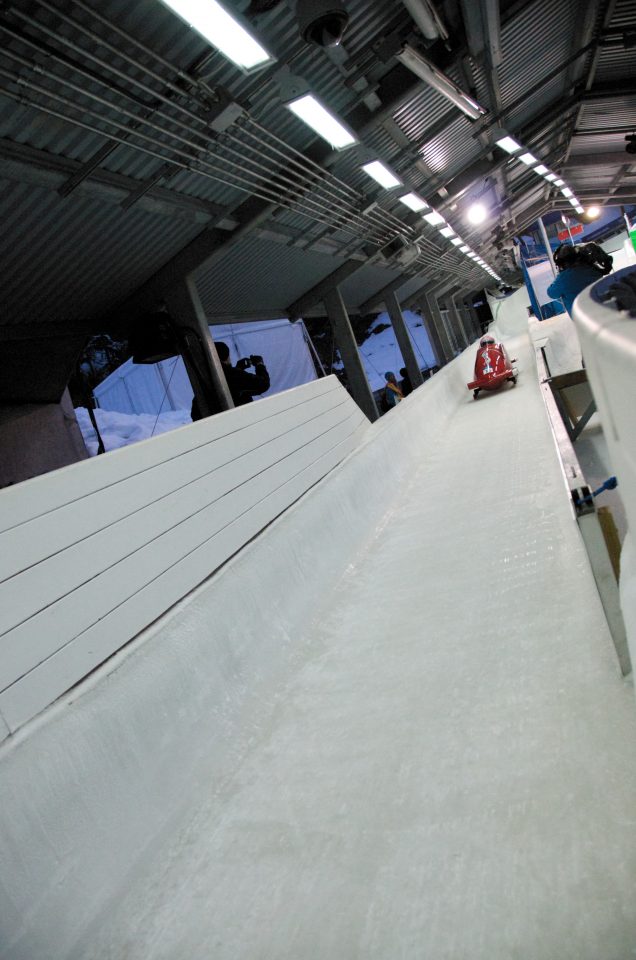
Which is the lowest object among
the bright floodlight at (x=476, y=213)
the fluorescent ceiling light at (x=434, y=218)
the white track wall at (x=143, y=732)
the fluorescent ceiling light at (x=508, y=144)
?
the white track wall at (x=143, y=732)

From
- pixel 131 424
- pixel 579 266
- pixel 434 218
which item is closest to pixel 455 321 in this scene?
pixel 434 218

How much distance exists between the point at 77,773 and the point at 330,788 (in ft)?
2.13

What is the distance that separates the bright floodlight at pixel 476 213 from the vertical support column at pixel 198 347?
9655mm

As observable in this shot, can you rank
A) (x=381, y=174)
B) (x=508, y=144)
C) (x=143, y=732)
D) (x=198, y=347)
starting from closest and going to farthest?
(x=143, y=732) → (x=198, y=347) → (x=381, y=174) → (x=508, y=144)

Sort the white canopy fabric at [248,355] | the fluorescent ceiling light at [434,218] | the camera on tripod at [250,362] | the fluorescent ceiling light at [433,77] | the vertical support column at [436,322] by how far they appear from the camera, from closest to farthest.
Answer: the fluorescent ceiling light at [433,77], the camera on tripod at [250,362], the fluorescent ceiling light at [434,218], the white canopy fabric at [248,355], the vertical support column at [436,322]

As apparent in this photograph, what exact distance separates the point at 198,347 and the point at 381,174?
2.97 meters

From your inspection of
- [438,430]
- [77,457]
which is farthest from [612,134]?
[77,457]

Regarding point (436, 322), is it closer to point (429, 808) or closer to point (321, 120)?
point (321, 120)

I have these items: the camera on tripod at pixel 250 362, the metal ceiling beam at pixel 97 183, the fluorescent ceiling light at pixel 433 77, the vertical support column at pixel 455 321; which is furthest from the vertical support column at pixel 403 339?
the vertical support column at pixel 455 321

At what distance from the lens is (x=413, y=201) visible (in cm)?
1019

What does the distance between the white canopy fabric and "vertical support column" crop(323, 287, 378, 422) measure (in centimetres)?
99

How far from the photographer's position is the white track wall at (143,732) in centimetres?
150

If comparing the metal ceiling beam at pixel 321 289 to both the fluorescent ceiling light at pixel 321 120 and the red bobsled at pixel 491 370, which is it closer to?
the red bobsled at pixel 491 370

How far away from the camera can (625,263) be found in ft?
68.1
